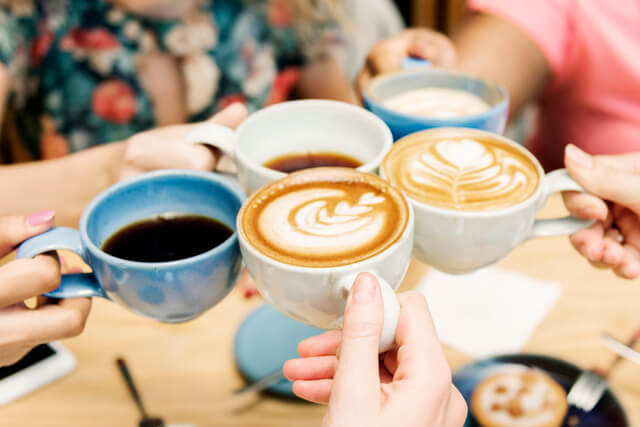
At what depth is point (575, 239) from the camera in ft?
2.67

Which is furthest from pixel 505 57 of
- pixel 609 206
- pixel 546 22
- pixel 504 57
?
pixel 609 206

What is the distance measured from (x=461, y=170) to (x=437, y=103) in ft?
0.77

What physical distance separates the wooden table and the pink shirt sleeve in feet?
2.19

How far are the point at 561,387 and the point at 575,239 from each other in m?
0.22

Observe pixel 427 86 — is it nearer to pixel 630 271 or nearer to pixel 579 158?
pixel 579 158

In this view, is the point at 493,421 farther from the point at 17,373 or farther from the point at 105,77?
the point at 105,77

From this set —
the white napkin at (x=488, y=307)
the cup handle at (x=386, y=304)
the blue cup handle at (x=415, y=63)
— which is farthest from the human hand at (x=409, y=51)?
the cup handle at (x=386, y=304)

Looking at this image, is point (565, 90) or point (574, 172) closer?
point (574, 172)

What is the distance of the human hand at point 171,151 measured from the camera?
2.60 feet

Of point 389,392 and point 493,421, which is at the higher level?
point 389,392

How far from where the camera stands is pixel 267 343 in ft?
2.83

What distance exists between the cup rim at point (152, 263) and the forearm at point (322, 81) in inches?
43.0

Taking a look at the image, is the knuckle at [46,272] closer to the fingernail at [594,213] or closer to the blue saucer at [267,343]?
the blue saucer at [267,343]

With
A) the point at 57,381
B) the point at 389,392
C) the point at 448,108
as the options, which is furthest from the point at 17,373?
the point at 448,108
